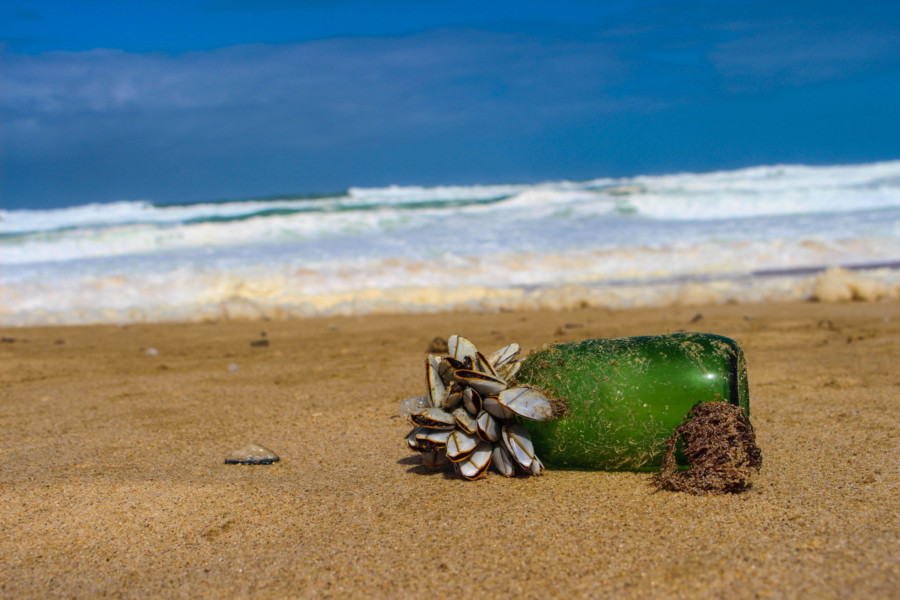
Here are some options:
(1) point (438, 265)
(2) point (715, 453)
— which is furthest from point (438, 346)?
(1) point (438, 265)

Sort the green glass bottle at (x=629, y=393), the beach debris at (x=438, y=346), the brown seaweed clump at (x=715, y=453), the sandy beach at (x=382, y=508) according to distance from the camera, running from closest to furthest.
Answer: the sandy beach at (x=382, y=508)
the brown seaweed clump at (x=715, y=453)
the green glass bottle at (x=629, y=393)
the beach debris at (x=438, y=346)

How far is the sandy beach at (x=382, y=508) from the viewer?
1.73 metres

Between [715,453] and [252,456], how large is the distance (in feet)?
5.47

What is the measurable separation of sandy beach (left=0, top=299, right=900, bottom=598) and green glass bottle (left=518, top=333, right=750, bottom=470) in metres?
0.10

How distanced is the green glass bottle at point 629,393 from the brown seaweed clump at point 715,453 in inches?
2.7

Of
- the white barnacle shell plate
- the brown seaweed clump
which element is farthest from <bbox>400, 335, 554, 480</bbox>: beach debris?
the brown seaweed clump

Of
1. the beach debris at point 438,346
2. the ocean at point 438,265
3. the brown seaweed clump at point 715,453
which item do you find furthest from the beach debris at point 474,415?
the ocean at point 438,265

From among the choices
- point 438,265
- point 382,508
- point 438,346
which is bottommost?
point 382,508

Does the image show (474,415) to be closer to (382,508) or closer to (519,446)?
(519,446)

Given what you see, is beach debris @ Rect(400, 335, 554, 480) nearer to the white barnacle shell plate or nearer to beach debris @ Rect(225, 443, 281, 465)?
the white barnacle shell plate

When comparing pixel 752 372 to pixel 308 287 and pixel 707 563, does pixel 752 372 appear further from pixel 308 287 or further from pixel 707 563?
pixel 308 287

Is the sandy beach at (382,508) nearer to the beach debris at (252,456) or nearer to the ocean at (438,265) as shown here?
the beach debris at (252,456)

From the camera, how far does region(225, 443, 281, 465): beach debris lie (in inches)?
109

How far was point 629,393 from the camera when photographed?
2.30 metres
